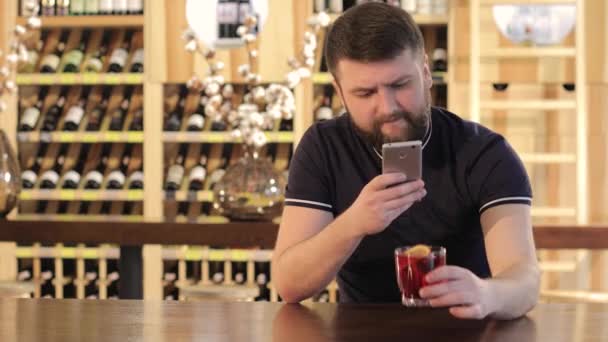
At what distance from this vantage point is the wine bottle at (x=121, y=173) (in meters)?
5.61

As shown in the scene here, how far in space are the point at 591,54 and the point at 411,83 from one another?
391 cm

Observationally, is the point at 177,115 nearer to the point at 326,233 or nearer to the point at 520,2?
the point at 520,2

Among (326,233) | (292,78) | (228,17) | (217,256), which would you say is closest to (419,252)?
(326,233)

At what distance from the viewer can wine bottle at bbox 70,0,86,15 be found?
5688 millimetres

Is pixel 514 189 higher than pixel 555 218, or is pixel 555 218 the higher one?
pixel 514 189

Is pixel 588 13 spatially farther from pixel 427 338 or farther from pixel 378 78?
pixel 427 338

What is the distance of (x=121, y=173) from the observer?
5.69m

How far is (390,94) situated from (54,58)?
4.20m

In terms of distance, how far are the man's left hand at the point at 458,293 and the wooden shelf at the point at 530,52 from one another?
3.89 metres

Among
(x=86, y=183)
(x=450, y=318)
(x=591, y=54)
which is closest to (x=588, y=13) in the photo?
(x=591, y=54)

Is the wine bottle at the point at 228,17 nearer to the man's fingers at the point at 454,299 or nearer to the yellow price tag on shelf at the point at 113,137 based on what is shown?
the yellow price tag on shelf at the point at 113,137

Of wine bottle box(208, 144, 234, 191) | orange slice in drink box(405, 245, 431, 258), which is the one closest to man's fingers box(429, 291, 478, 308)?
orange slice in drink box(405, 245, 431, 258)

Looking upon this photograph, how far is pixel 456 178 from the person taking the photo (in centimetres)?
205

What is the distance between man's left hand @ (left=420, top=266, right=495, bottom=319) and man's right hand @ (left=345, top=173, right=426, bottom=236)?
18cm
